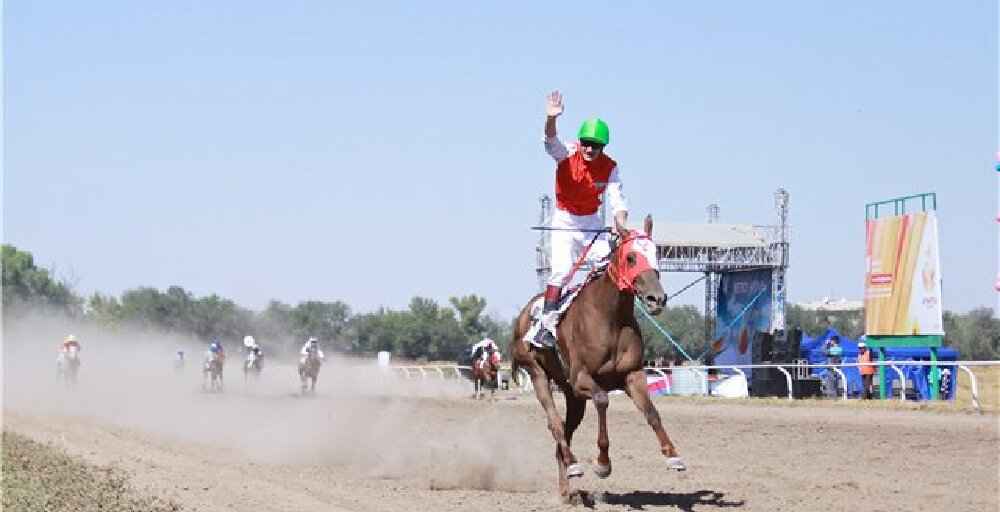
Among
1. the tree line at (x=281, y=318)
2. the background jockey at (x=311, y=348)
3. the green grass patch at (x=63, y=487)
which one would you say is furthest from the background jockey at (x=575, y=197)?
the tree line at (x=281, y=318)

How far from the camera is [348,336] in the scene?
140125mm

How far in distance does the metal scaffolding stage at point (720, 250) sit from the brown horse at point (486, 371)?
2.91 meters

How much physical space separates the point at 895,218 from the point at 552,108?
18.4 m

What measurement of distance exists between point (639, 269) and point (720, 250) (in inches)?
1353

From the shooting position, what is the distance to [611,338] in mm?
12008

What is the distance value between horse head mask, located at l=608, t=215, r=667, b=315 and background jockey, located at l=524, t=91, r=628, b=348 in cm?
54

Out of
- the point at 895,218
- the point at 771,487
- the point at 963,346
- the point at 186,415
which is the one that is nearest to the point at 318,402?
the point at 186,415

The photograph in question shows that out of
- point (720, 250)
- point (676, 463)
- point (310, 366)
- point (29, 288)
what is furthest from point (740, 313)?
point (29, 288)

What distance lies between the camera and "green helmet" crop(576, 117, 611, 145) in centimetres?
1265

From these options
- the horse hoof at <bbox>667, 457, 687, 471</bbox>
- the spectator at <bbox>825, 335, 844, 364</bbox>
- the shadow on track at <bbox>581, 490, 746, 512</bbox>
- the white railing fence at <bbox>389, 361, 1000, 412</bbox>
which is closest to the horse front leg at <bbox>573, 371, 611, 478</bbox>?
the shadow on track at <bbox>581, 490, 746, 512</bbox>

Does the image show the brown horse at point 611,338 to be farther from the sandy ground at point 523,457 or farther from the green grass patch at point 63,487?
the green grass patch at point 63,487

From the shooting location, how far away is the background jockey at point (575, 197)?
1273 cm

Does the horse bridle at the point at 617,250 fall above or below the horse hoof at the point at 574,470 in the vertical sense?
above

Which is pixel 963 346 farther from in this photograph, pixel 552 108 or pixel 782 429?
pixel 552 108
